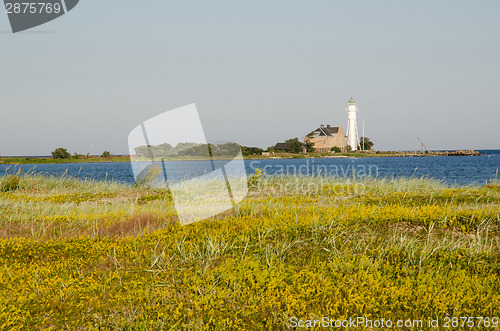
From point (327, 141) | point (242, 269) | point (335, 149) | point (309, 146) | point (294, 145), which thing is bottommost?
point (335, 149)

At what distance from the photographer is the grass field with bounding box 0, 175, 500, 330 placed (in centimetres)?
557

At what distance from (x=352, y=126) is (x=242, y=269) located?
125808 mm

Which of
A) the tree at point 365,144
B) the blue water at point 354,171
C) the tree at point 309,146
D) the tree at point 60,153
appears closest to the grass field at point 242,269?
the blue water at point 354,171

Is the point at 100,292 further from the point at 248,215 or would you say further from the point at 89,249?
the point at 248,215

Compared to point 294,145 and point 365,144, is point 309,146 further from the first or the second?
point 365,144

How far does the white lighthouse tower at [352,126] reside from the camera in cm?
12594

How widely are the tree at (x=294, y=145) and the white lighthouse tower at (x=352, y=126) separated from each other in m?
19.1

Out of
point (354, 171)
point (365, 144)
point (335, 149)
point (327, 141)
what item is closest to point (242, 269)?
point (354, 171)

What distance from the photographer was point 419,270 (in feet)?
22.6

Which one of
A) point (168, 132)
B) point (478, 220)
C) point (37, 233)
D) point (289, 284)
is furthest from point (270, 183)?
point (289, 284)

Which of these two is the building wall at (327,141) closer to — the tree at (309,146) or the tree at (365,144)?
the tree at (309,146)

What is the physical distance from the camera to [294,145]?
120688 mm

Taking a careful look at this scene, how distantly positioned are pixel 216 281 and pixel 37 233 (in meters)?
5.43

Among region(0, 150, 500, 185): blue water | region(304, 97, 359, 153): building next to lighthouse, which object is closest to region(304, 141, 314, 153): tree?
region(304, 97, 359, 153): building next to lighthouse
